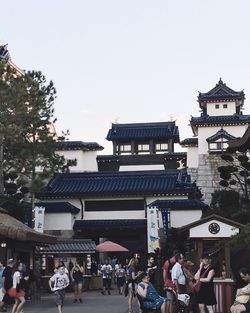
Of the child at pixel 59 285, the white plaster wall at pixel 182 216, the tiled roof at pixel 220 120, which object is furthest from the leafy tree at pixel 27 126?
the tiled roof at pixel 220 120

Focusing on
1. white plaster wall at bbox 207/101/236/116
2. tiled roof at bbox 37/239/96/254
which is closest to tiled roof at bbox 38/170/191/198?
tiled roof at bbox 37/239/96/254

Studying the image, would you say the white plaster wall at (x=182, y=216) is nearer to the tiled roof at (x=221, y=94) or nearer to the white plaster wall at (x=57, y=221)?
the white plaster wall at (x=57, y=221)

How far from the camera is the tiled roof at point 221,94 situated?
59156 mm

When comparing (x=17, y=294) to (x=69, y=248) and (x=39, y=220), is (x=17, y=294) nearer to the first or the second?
(x=69, y=248)

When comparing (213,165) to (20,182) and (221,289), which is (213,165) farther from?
(221,289)

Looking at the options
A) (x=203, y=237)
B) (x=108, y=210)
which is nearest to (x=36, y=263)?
(x=203, y=237)

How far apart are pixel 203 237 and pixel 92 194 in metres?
15.5

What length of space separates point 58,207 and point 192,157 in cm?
1777

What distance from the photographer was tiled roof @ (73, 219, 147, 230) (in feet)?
141

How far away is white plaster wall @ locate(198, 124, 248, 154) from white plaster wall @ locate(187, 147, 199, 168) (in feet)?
2.90

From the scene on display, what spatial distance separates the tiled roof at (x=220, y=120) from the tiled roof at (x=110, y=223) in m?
16.4

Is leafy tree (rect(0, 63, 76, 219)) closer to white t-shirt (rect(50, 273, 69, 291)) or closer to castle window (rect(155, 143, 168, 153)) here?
white t-shirt (rect(50, 273, 69, 291))

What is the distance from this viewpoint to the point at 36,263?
33.1 metres

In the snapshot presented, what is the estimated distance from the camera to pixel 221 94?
60.2 meters
